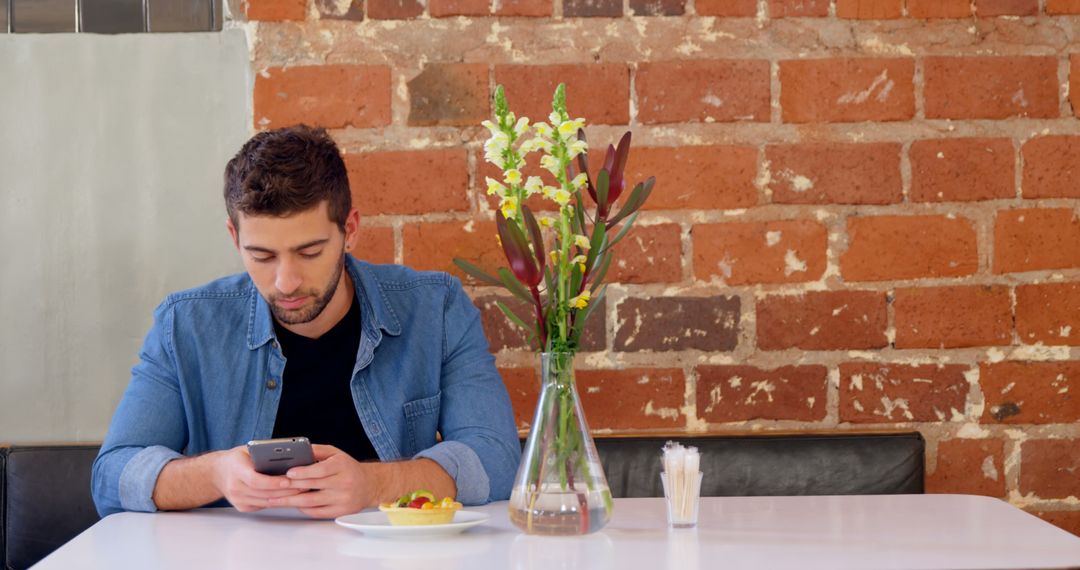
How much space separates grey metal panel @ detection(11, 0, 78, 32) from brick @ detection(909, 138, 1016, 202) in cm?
152

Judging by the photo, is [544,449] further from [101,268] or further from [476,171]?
[101,268]

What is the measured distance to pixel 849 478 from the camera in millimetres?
1902

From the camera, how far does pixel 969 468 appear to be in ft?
6.84

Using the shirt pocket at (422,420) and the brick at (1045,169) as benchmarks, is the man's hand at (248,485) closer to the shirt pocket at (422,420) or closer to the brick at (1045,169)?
the shirt pocket at (422,420)

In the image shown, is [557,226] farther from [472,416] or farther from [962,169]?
[962,169]

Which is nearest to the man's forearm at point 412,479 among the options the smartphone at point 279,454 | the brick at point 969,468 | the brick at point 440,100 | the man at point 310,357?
the man at point 310,357

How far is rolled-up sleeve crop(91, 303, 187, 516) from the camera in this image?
157cm

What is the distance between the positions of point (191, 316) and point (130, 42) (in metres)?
0.59

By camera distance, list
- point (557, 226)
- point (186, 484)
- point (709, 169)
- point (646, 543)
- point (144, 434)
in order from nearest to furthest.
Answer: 1. point (646, 543)
2. point (557, 226)
3. point (186, 484)
4. point (144, 434)
5. point (709, 169)

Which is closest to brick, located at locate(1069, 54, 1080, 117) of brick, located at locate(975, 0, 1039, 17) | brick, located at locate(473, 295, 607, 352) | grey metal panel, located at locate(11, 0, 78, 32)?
brick, located at locate(975, 0, 1039, 17)

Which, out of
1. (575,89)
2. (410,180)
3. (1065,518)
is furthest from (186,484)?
(1065,518)

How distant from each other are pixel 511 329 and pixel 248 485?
2.41ft

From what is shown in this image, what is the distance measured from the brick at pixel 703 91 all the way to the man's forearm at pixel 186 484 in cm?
98

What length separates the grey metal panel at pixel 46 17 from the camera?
2.13 meters
